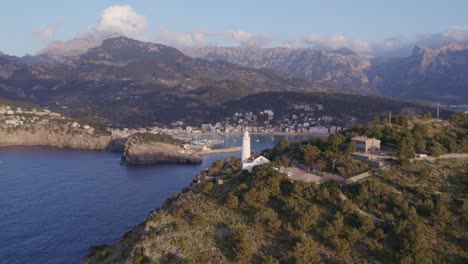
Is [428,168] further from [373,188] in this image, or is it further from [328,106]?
[328,106]

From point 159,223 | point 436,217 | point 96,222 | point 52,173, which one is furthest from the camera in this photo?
point 52,173

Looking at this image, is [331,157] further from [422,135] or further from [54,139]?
[54,139]

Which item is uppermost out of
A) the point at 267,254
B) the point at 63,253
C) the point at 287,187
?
the point at 287,187

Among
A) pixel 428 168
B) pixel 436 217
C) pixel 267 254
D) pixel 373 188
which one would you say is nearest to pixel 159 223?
pixel 267 254

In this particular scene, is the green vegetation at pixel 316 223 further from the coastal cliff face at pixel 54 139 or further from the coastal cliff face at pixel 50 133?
the coastal cliff face at pixel 50 133

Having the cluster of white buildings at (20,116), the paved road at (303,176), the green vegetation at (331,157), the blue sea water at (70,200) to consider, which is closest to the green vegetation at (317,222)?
the green vegetation at (331,157)

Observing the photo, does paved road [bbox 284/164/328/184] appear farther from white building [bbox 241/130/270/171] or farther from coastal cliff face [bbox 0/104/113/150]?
coastal cliff face [bbox 0/104/113/150]
